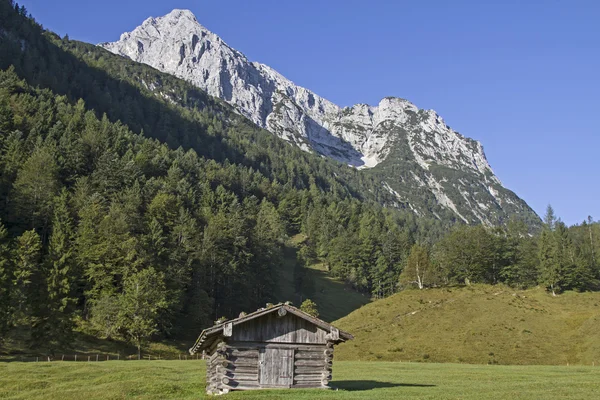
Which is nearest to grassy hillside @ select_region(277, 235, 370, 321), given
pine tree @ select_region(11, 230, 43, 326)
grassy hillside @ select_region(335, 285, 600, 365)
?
grassy hillside @ select_region(335, 285, 600, 365)

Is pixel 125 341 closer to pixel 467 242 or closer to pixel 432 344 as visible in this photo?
pixel 432 344

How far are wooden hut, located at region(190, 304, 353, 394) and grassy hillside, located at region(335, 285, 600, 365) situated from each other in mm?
37085

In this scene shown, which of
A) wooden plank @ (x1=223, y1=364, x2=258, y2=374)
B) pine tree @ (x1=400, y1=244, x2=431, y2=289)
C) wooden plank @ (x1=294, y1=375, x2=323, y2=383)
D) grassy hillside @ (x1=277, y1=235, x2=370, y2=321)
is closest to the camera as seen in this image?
wooden plank @ (x1=223, y1=364, x2=258, y2=374)

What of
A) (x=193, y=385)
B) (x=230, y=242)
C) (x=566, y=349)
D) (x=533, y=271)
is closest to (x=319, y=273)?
(x=230, y=242)

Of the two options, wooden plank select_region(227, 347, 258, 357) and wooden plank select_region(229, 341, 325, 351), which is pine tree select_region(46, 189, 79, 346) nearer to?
wooden plank select_region(227, 347, 258, 357)

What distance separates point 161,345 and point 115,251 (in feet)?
57.0

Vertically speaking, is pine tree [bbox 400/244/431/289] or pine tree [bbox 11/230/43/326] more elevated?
pine tree [bbox 400/244/431/289]

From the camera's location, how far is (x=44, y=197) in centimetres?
10056

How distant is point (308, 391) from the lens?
30844 millimetres

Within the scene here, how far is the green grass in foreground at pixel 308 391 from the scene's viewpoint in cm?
3031

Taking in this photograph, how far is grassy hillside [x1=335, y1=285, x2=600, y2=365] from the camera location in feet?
222

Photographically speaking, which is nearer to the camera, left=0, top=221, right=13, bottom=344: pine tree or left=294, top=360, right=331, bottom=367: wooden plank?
left=294, top=360, right=331, bottom=367: wooden plank

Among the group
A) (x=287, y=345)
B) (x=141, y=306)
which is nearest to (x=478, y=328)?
(x=141, y=306)

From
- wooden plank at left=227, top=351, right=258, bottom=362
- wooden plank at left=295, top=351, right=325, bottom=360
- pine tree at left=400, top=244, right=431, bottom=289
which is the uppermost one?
pine tree at left=400, top=244, right=431, bottom=289
